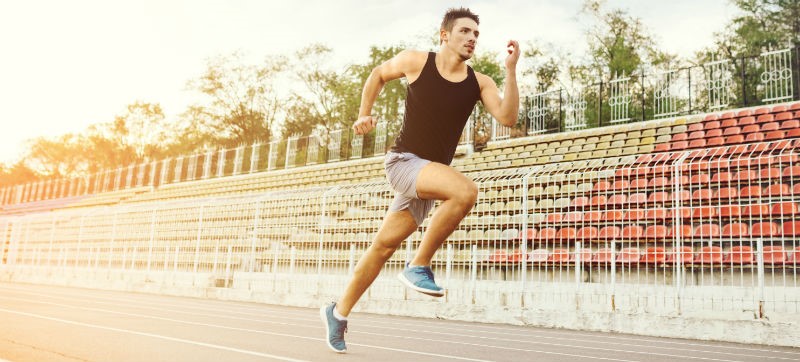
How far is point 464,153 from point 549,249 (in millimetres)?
9368

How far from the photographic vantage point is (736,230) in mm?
8297

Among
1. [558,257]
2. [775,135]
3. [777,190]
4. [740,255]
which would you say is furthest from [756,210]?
[775,135]

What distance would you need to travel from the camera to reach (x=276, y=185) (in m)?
22.0

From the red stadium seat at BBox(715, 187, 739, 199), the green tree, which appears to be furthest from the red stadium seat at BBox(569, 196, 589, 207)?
the green tree

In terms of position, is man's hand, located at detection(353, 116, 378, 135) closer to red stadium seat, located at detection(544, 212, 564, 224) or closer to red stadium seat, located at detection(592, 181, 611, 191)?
red stadium seat, located at detection(544, 212, 564, 224)

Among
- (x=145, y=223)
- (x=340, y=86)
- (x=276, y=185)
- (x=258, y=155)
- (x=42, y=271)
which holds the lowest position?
(x=42, y=271)

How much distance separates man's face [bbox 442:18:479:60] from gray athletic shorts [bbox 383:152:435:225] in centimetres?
58

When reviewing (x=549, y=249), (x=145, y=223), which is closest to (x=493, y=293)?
(x=549, y=249)

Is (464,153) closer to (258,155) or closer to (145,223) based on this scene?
(145,223)

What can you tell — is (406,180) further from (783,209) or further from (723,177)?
(723,177)

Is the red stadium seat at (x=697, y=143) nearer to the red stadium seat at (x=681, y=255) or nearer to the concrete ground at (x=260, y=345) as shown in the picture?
the red stadium seat at (x=681, y=255)

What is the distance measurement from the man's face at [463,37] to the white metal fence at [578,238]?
5286 mm

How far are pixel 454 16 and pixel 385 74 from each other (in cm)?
48

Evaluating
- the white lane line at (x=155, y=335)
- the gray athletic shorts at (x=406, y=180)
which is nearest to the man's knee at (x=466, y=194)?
the gray athletic shorts at (x=406, y=180)
